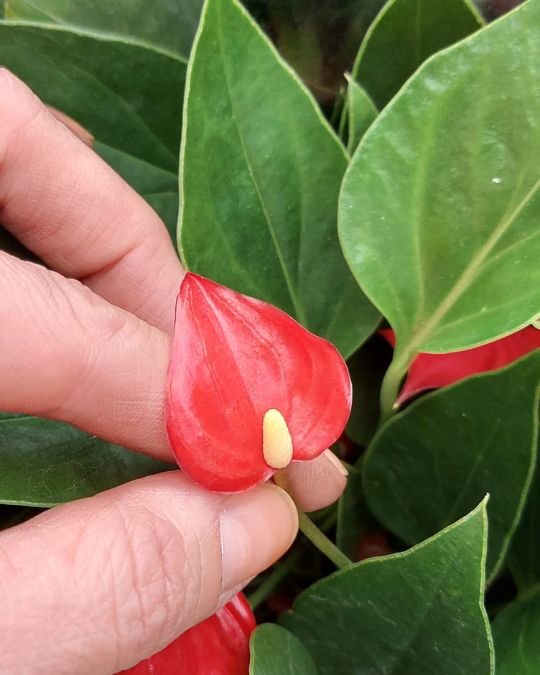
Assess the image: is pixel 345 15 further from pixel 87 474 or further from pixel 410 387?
pixel 87 474

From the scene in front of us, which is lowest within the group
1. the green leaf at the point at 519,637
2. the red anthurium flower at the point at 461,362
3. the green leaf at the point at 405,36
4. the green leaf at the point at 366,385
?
the green leaf at the point at 519,637

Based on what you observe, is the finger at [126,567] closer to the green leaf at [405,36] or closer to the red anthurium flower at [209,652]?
the red anthurium flower at [209,652]

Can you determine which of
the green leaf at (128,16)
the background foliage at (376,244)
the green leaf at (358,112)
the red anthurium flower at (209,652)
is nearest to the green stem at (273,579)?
the background foliage at (376,244)

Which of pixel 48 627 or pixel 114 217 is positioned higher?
pixel 114 217

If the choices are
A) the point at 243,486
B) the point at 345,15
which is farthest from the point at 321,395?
the point at 345,15

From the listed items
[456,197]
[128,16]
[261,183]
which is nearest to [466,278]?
[456,197]

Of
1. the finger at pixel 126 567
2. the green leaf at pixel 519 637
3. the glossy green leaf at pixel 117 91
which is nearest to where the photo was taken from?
the finger at pixel 126 567

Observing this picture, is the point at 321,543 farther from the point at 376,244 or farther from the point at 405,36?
the point at 405,36
